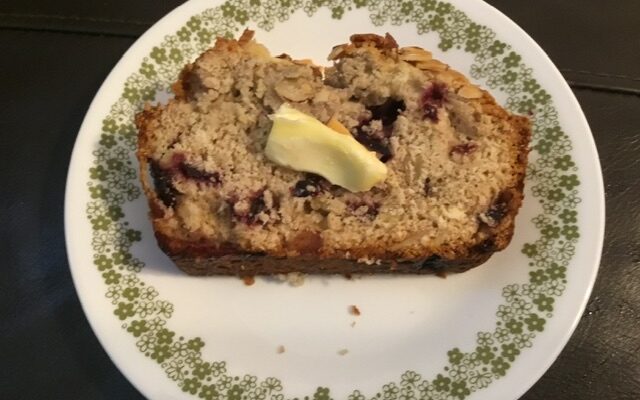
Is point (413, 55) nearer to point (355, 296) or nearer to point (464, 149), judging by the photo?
point (464, 149)

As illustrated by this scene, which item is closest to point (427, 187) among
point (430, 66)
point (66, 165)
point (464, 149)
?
point (464, 149)

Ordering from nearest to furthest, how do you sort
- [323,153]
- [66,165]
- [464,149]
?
[323,153]
[464,149]
[66,165]

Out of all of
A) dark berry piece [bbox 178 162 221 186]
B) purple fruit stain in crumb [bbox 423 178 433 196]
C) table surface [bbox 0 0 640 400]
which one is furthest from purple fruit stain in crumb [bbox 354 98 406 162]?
table surface [bbox 0 0 640 400]

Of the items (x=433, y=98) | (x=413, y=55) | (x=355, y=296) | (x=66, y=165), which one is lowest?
(x=355, y=296)

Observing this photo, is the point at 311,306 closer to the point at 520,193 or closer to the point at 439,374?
the point at 439,374

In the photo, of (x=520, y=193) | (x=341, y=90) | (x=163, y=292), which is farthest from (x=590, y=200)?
(x=163, y=292)

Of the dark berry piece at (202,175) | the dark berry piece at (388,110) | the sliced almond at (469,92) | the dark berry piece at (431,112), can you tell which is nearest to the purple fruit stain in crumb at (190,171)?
the dark berry piece at (202,175)

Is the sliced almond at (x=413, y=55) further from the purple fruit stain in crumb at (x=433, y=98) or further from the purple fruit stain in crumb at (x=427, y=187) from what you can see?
the purple fruit stain in crumb at (x=427, y=187)
